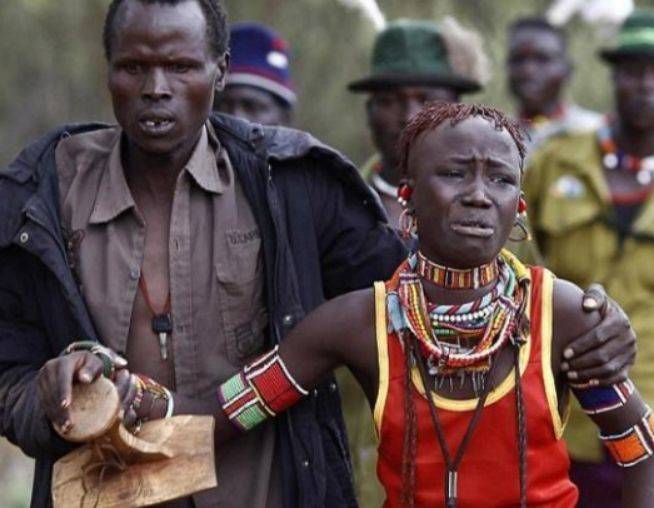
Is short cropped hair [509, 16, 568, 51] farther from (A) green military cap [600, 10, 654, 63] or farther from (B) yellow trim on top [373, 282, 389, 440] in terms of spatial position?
(B) yellow trim on top [373, 282, 389, 440]

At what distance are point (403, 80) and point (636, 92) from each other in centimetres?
106

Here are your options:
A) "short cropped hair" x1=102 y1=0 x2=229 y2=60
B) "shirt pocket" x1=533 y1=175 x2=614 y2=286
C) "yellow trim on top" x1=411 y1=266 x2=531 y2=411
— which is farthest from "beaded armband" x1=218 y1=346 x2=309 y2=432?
"shirt pocket" x1=533 y1=175 x2=614 y2=286

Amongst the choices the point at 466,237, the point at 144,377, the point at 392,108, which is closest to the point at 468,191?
the point at 466,237

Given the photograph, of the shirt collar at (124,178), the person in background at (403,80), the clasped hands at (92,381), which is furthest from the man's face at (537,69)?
the clasped hands at (92,381)

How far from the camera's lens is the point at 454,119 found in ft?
14.5

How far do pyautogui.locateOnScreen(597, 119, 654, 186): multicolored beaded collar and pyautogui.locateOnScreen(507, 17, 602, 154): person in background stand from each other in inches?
136

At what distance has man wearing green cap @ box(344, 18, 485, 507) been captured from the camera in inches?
249

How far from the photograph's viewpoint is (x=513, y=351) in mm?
4375

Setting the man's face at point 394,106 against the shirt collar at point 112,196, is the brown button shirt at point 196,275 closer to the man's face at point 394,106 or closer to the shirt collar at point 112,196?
the shirt collar at point 112,196

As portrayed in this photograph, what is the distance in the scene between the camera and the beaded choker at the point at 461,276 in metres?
4.41

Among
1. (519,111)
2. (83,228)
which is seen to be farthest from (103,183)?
→ (519,111)

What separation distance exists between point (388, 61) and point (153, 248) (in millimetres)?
2733

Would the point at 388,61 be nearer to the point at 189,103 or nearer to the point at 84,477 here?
the point at 189,103

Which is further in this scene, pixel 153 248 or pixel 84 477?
pixel 153 248
